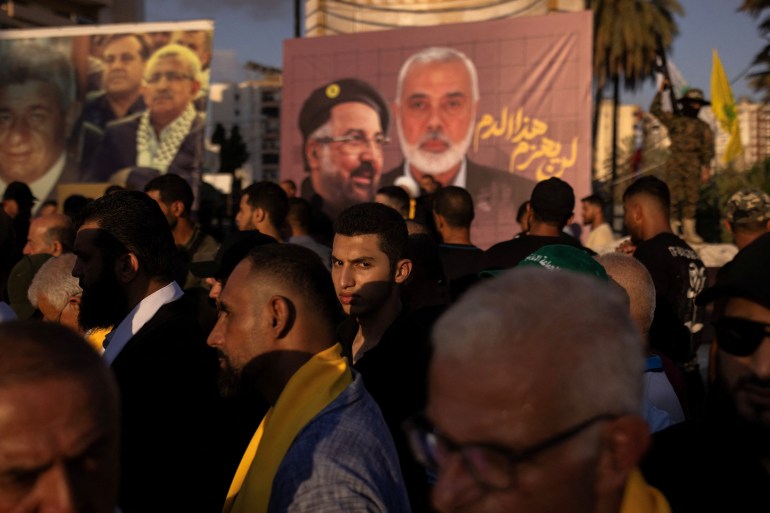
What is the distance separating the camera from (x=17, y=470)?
145 cm

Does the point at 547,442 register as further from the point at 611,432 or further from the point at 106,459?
the point at 106,459

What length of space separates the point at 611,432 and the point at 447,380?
26cm

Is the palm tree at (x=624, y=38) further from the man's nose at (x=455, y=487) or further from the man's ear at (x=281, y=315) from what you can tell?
the man's nose at (x=455, y=487)

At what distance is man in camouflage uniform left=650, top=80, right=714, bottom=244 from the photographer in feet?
34.2

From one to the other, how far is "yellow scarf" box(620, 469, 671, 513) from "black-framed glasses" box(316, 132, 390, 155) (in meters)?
12.6

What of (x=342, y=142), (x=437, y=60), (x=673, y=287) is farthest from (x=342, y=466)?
(x=342, y=142)

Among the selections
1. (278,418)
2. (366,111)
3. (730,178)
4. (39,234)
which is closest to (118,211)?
(278,418)

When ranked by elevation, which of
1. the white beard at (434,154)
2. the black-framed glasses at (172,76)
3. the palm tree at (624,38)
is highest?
the palm tree at (624,38)

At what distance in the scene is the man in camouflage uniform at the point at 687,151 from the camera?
34.2ft

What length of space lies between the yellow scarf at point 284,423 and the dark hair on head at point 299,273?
0.88 ft

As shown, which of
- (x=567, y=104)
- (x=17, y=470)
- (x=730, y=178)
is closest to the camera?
(x=17, y=470)

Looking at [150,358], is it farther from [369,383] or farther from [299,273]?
[369,383]

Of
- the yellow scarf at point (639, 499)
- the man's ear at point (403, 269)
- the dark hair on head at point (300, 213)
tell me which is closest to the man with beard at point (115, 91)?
the dark hair on head at point (300, 213)

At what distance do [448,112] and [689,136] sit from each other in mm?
3890
